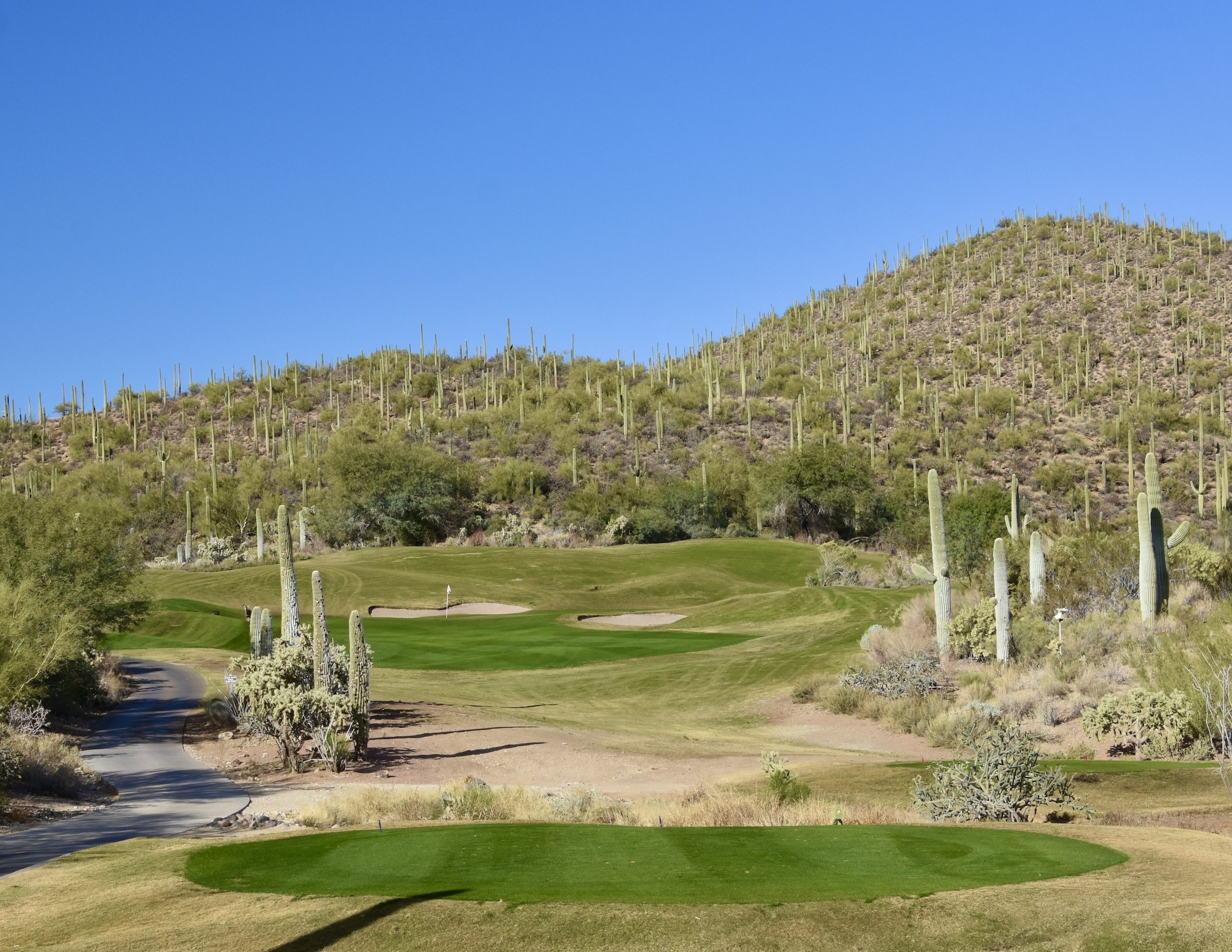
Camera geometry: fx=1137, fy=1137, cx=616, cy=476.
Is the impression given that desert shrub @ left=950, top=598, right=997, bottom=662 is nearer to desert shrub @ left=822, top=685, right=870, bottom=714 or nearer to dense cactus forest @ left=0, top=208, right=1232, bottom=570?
desert shrub @ left=822, top=685, right=870, bottom=714

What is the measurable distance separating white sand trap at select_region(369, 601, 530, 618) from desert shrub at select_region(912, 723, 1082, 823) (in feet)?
133

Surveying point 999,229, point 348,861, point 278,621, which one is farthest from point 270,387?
point 348,861

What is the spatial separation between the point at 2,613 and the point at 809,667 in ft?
75.7

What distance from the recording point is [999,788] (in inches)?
615

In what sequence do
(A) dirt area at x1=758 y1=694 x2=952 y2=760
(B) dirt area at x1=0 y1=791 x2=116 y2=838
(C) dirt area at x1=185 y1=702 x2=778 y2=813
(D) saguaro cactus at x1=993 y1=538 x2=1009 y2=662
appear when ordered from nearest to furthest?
1. (B) dirt area at x1=0 y1=791 x2=116 y2=838
2. (C) dirt area at x1=185 y1=702 x2=778 y2=813
3. (A) dirt area at x1=758 y1=694 x2=952 y2=760
4. (D) saguaro cactus at x1=993 y1=538 x2=1009 y2=662

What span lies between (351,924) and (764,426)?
8849 cm

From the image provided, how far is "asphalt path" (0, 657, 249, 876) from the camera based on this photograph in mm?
15898

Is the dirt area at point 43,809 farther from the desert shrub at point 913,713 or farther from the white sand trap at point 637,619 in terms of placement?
the white sand trap at point 637,619

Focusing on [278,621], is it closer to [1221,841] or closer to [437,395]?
[1221,841]

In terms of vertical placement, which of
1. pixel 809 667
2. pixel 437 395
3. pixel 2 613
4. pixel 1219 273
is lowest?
pixel 809 667

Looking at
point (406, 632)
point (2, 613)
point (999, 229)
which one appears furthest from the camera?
point (999, 229)

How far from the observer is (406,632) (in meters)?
47.8

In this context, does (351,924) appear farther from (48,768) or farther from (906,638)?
(906,638)

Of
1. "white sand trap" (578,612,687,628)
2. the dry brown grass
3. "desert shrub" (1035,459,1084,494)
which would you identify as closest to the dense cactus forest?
"desert shrub" (1035,459,1084,494)
